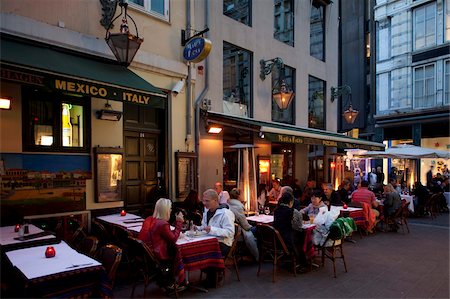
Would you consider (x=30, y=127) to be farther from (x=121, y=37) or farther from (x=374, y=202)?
(x=374, y=202)

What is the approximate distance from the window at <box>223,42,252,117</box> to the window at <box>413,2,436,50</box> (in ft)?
50.0

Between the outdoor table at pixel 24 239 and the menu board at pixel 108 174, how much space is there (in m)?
1.90

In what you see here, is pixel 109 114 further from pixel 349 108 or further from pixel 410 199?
pixel 349 108

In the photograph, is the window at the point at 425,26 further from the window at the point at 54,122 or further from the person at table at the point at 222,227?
the window at the point at 54,122

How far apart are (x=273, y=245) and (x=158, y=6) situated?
20.3ft

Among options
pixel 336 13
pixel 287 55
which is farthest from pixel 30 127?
pixel 336 13

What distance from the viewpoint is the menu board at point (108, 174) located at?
6.97 meters

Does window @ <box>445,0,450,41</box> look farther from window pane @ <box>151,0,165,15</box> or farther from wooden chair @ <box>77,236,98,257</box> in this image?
wooden chair @ <box>77,236,98,257</box>

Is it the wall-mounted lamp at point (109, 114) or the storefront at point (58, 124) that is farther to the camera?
the wall-mounted lamp at point (109, 114)

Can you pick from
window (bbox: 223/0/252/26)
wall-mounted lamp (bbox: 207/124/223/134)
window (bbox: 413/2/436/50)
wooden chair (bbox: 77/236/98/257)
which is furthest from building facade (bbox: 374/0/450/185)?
wooden chair (bbox: 77/236/98/257)

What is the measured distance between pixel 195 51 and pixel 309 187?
664cm

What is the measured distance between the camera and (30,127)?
6164 millimetres

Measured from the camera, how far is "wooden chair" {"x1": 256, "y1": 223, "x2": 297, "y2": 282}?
227 inches

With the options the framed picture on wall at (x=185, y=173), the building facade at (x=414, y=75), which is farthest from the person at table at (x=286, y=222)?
the building facade at (x=414, y=75)
